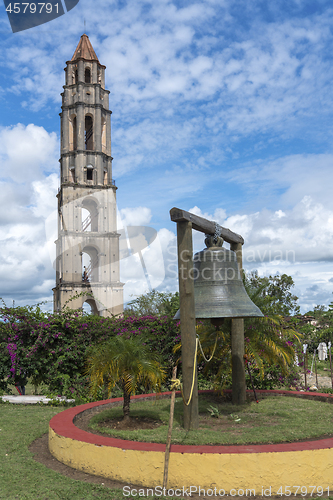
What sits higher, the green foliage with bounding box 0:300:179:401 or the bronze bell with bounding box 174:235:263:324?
the bronze bell with bounding box 174:235:263:324

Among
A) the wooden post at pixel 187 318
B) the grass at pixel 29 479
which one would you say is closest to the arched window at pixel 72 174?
the grass at pixel 29 479

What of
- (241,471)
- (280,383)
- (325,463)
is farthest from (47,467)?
(280,383)

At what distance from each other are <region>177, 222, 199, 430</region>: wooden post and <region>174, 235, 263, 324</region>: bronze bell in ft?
0.61

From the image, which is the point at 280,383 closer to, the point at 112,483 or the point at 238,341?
the point at 238,341

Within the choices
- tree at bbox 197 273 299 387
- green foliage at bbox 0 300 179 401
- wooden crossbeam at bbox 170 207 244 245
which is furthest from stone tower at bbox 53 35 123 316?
wooden crossbeam at bbox 170 207 244 245

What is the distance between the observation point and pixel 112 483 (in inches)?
175

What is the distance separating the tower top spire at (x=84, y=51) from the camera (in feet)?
142

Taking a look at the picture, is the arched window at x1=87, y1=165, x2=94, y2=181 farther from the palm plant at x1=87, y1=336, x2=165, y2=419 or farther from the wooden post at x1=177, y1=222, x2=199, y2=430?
the wooden post at x1=177, y1=222, x2=199, y2=430

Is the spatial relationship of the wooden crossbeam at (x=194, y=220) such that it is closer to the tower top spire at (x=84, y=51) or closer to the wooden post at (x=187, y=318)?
the wooden post at (x=187, y=318)

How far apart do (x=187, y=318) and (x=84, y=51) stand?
45.2m

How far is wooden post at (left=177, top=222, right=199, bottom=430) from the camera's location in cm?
547

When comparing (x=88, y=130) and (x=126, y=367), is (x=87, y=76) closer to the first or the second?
(x=88, y=130)

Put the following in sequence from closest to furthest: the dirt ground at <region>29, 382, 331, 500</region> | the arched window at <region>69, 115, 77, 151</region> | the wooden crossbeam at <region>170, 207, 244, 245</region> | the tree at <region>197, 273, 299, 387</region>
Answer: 1. the dirt ground at <region>29, 382, 331, 500</region>
2. the wooden crossbeam at <region>170, 207, 244, 245</region>
3. the tree at <region>197, 273, 299, 387</region>
4. the arched window at <region>69, 115, 77, 151</region>

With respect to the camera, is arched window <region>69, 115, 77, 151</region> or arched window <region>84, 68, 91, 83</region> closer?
arched window <region>69, 115, 77, 151</region>
